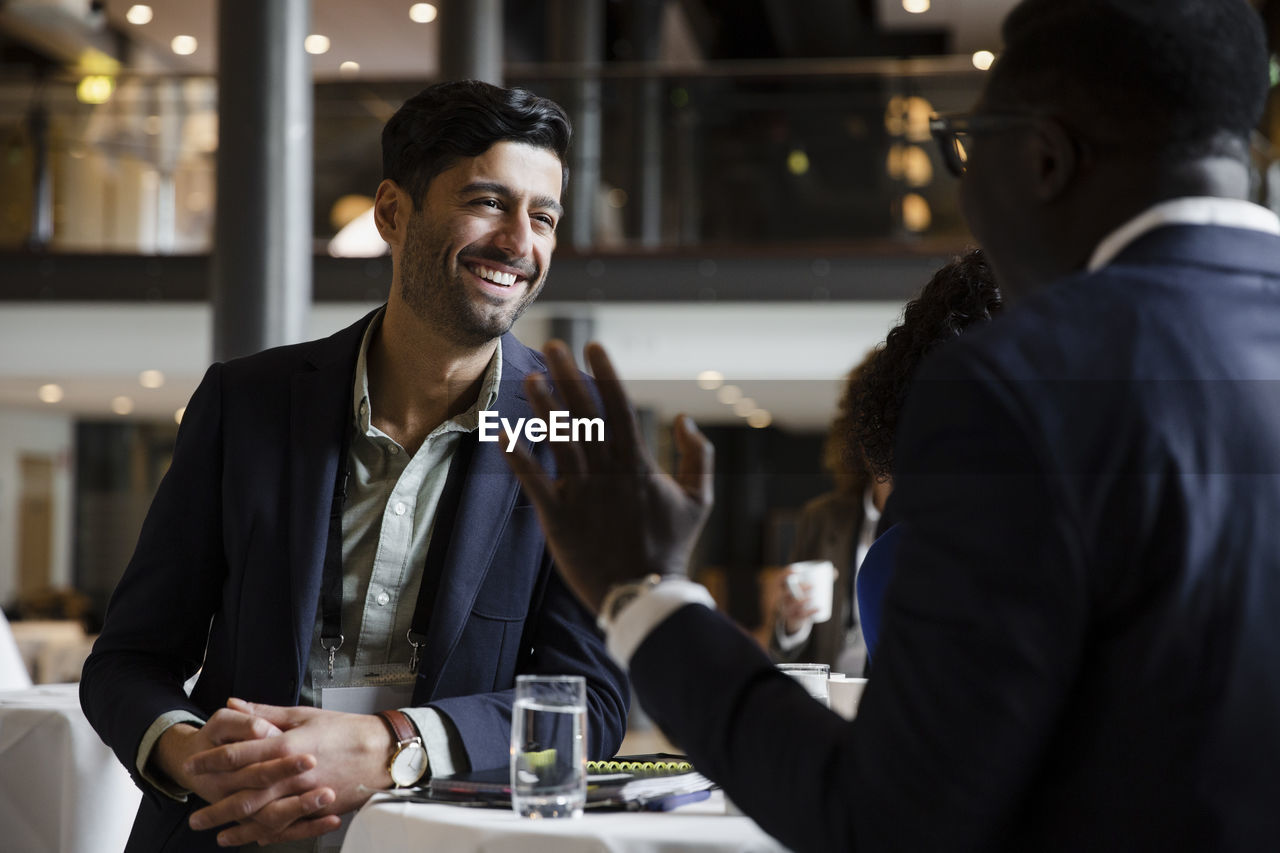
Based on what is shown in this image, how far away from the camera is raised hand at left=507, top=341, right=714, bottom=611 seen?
3.16ft

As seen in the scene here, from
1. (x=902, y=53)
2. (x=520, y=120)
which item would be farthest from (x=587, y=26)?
(x=520, y=120)

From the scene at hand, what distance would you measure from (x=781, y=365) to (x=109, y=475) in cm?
1130

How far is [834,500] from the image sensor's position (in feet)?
14.3

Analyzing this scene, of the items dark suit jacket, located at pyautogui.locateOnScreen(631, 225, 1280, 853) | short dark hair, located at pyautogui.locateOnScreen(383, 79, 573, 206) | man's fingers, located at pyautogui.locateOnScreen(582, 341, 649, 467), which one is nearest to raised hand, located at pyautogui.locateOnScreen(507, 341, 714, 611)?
man's fingers, located at pyautogui.locateOnScreen(582, 341, 649, 467)

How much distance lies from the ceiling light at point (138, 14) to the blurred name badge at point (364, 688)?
10.7m

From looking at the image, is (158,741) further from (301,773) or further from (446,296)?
(446,296)

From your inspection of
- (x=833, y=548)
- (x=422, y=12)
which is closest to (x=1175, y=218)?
(x=833, y=548)

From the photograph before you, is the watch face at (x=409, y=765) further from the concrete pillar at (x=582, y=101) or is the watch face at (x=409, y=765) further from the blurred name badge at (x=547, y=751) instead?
the concrete pillar at (x=582, y=101)

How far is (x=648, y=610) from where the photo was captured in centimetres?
93

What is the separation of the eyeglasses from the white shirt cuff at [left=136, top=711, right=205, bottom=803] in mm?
1135

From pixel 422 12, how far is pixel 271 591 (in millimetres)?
9927

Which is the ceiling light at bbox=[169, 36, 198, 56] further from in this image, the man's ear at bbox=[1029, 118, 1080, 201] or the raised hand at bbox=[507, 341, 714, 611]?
the man's ear at bbox=[1029, 118, 1080, 201]

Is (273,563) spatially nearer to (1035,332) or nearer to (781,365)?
(1035,332)

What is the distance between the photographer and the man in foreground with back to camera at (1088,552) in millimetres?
798
